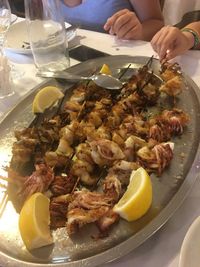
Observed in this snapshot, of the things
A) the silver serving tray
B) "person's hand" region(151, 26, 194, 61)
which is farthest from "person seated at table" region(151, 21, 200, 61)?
Answer: the silver serving tray

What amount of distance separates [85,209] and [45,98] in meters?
0.46

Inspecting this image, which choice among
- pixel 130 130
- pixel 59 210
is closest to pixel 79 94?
pixel 130 130

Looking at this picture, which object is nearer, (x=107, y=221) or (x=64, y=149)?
(x=107, y=221)

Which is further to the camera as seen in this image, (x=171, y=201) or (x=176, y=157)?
(x=176, y=157)

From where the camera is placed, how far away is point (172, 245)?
28.6 inches

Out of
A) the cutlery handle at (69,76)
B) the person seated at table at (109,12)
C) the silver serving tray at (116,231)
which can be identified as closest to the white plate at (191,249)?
the silver serving tray at (116,231)

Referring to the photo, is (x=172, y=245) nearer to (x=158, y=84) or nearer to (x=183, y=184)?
(x=183, y=184)

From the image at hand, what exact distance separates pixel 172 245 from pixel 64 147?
1.19 feet

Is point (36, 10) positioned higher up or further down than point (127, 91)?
higher up

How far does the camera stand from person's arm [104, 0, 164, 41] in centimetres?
149

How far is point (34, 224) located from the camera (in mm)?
713

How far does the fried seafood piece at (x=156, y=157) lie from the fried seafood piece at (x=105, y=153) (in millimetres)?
47

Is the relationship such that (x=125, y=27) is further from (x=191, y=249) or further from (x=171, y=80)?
(x=191, y=249)

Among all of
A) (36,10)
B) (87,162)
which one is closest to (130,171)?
(87,162)
